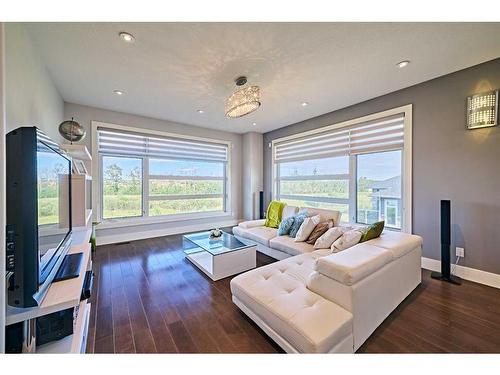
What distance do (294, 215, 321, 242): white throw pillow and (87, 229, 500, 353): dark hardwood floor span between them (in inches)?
46.7

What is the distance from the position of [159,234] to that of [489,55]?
18.9 ft

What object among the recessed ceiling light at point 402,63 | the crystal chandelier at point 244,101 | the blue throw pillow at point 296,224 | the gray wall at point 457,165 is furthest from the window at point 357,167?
the crystal chandelier at point 244,101

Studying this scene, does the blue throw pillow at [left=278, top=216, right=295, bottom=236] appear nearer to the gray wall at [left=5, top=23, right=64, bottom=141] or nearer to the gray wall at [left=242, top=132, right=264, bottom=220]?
the gray wall at [left=242, top=132, right=264, bottom=220]

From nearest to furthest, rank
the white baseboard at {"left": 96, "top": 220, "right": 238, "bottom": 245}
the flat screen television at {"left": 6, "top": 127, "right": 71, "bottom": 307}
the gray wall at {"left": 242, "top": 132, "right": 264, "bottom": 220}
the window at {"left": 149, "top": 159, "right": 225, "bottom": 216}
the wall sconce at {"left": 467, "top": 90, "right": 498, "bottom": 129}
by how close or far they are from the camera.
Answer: the flat screen television at {"left": 6, "top": 127, "right": 71, "bottom": 307} → the wall sconce at {"left": 467, "top": 90, "right": 498, "bottom": 129} → the white baseboard at {"left": 96, "top": 220, "right": 238, "bottom": 245} → the window at {"left": 149, "top": 159, "right": 225, "bottom": 216} → the gray wall at {"left": 242, "top": 132, "right": 264, "bottom": 220}

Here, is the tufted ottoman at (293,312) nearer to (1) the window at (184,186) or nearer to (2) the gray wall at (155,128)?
(2) the gray wall at (155,128)

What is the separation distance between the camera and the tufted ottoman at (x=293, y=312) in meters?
1.20

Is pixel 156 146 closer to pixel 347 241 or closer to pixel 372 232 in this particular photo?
pixel 347 241

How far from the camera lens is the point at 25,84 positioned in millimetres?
1815

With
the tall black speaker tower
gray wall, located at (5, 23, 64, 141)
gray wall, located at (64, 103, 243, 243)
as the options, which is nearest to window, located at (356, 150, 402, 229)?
the tall black speaker tower

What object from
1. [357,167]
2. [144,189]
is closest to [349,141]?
[357,167]

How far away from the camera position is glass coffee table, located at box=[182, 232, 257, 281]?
2556mm

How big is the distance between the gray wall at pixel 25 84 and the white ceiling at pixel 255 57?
Result: 15 centimetres

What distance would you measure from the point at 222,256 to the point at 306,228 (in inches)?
48.6
